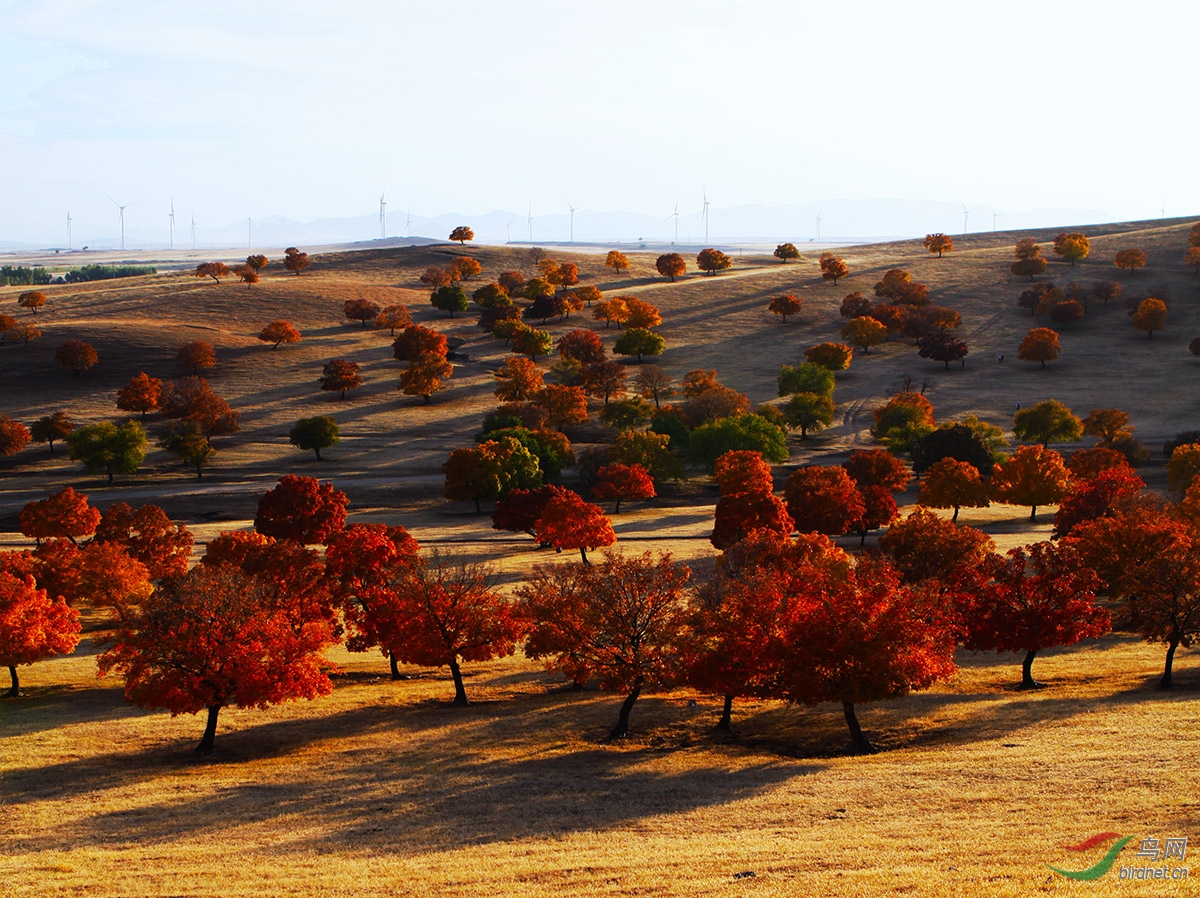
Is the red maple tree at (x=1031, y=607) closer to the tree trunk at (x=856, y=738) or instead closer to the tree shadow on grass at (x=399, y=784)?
the tree trunk at (x=856, y=738)

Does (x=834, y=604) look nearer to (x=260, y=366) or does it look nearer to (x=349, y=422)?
(x=349, y=422)

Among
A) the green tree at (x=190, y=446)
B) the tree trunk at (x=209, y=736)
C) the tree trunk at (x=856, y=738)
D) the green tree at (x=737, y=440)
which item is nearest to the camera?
the tree trunk at (x=856, y=738)

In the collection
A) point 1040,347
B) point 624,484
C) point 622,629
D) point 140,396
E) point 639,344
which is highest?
point 639,344

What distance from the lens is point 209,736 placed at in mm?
46875

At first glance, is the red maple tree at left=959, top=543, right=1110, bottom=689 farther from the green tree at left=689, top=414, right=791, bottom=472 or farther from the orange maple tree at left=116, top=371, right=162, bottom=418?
the orange maple tree at left=116, top=371, right=162, bottom=418

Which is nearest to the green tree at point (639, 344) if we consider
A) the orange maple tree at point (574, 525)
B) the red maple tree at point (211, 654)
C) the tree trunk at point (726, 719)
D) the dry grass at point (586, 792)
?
the orange maple tree at point (574, 525)

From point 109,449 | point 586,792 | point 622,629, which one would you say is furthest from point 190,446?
point 586,792

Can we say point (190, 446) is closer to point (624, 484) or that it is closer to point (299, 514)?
point (299, 514)

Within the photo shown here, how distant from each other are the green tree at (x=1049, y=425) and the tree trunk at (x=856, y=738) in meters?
94.2

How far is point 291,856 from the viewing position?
33.6 meters

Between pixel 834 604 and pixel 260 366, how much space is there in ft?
476

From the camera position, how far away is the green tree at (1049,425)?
128m

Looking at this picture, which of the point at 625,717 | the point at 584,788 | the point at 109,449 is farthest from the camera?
the point at 109,449

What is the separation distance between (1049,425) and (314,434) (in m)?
93.2
